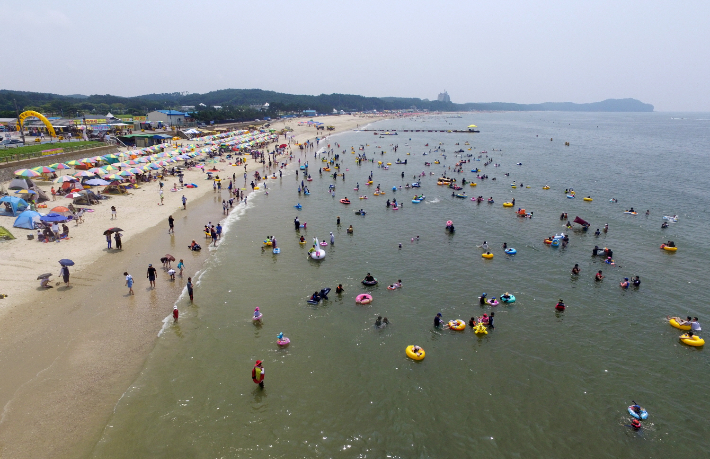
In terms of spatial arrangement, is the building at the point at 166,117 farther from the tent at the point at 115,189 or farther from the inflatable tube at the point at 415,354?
the inflatable tube at the point at 415,354

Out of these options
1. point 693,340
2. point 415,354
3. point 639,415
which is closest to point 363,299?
point 415,354

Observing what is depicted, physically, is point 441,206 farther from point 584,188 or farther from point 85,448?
point 85,448

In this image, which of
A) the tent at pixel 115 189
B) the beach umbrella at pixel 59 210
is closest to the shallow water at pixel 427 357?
the beach umbrella at pixel 59 210

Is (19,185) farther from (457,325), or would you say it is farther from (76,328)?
(457,325)

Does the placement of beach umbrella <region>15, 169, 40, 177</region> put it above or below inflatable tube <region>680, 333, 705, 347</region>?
above

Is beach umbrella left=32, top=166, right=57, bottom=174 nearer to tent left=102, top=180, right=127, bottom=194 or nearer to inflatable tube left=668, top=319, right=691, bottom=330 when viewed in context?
tent left=102, top=180, right=127, bottom=194

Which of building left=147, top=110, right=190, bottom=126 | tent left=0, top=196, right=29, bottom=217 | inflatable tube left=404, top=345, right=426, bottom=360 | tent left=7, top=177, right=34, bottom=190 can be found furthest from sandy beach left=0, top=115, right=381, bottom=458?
building left=147, top=110, right=190, bottom=126
